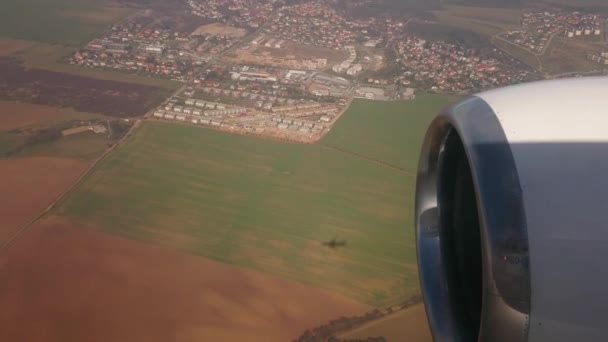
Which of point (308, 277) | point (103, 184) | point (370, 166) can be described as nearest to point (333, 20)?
point (370, 166)

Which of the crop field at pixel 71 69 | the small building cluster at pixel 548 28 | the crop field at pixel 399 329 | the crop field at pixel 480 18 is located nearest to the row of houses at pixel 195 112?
the crop field at pixel 71 69

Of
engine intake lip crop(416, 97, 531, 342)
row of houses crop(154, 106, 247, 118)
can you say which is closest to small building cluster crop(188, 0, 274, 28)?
row of houses crop(154, 106, 247, 118)

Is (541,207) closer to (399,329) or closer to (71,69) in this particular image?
(399,329)

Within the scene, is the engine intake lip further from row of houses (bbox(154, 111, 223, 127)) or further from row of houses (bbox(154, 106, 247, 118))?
row of houses (bbox(154, 106, 247, 118))

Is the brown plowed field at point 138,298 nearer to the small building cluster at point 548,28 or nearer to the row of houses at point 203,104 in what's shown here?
the row of houses at point 203,104

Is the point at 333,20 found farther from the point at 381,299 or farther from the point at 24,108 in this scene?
the point at 381,299
